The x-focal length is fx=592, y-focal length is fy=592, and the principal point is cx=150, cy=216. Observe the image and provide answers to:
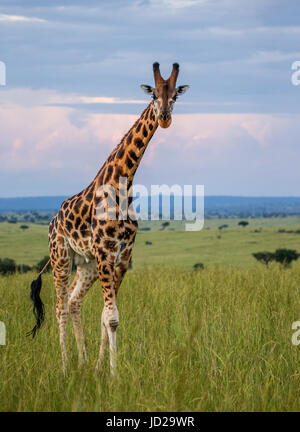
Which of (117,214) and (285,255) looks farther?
(285,255)

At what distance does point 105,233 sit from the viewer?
23.4 ft

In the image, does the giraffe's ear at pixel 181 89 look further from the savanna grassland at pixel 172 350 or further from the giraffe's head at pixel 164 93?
the savanna grassland at pixel 172 350

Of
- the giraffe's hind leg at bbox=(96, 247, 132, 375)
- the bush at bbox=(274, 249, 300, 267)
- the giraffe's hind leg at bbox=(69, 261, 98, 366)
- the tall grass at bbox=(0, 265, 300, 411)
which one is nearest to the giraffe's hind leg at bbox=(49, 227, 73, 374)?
the giraffe's hind leg at bbox=(69, 261, 98, 366)

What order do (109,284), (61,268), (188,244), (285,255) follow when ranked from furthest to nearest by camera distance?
(188,244)
(285,255)
(61,268)
(109,284)

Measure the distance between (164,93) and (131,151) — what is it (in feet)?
3.16

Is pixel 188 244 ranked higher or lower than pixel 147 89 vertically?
higher

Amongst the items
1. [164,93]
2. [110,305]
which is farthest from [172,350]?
[164,93]

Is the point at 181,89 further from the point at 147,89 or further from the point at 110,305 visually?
the point at 110,305

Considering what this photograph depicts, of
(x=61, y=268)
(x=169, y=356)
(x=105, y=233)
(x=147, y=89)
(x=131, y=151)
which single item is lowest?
(x=169, y=356)

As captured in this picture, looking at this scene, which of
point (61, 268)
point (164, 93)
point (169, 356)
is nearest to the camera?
point (164, 93)

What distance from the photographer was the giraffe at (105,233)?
6785mm

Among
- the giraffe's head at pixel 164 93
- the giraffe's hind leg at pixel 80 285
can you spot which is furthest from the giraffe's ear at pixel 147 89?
the giraffe's hind leg at pixel 80 285

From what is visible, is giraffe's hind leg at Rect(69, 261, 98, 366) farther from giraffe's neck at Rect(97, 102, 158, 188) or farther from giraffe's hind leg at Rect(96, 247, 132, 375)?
giraffe's neck at Rect(97, 102, 158, 188)
